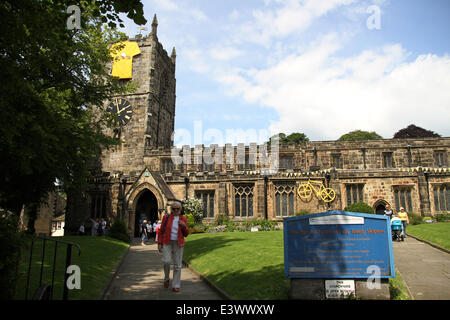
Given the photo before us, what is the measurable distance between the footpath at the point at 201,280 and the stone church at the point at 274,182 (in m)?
15.6

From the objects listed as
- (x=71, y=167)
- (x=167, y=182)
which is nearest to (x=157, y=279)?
(x=71, y=167)

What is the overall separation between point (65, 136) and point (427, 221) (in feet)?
85.5

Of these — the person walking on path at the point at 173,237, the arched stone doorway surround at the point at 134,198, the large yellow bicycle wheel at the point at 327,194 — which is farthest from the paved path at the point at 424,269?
the arched stone doorway surround at the point at 134,198

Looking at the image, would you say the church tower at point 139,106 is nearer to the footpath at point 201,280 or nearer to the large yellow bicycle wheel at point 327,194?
the large yellow bicycle wheel at point 327,194

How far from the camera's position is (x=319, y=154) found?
132 feet

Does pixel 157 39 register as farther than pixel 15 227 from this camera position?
Yes

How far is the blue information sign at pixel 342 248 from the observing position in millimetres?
7125

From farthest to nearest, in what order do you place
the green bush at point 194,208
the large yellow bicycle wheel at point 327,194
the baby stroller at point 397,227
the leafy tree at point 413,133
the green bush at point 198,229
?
the leafy tree at point 413,133
the green bush at point 194,208
the large yellow bicycle wheel at point 327,194
the green bush at point 198,229
the baby stroller at point 397,227

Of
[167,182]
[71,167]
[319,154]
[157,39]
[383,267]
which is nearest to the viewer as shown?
[383,267]

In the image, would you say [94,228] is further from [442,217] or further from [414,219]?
[442,217]

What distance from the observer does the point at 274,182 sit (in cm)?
3048

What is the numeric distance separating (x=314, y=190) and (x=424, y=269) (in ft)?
63.3

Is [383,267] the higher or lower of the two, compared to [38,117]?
lower

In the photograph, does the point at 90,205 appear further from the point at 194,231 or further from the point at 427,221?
the point at 427,221
